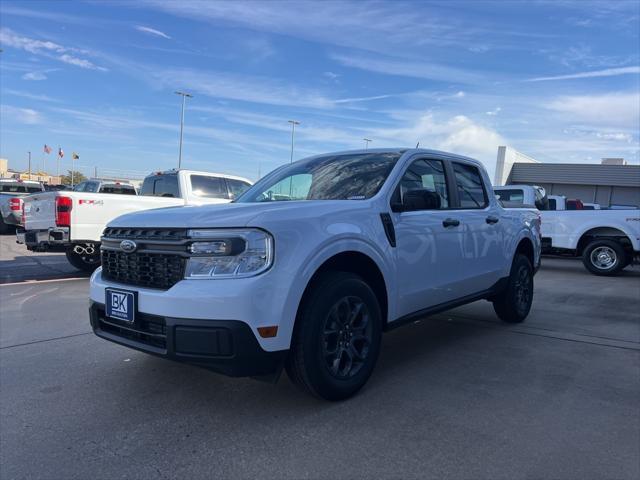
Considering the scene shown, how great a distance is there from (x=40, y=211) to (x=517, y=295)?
7588 mm

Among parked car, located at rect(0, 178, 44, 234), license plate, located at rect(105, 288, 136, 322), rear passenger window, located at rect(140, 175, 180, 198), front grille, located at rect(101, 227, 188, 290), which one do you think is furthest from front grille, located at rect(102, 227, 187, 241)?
parked car, located at rect(0, 178, 44, 234)

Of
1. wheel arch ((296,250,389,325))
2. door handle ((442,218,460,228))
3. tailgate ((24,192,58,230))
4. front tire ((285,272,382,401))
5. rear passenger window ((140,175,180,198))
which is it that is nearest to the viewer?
front tire ((285,272,382,401))

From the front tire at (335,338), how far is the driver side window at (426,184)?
2.94 ft

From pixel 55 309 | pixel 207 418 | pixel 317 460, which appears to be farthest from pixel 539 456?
pixel 55 309

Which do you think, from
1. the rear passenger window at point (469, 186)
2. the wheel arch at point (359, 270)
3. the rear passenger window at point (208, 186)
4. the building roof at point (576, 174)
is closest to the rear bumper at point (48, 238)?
the rear passenger window at point (208, 186)

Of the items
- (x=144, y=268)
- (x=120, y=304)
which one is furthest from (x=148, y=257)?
(x=120, y=304)

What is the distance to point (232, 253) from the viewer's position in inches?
118

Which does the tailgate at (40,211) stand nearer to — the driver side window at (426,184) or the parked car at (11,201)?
the parked car at (11,201)

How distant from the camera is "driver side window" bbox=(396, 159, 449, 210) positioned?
4031mm

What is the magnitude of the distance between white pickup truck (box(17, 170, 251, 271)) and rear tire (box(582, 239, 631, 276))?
29.6 ft

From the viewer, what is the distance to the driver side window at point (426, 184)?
4031 mm

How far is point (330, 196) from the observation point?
416 centimetres

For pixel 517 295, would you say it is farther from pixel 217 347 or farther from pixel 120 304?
pixel 120 304

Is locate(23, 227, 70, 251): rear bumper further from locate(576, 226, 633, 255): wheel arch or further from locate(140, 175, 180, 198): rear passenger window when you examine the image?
locate(576, 226, 633, 255): wheel arch
